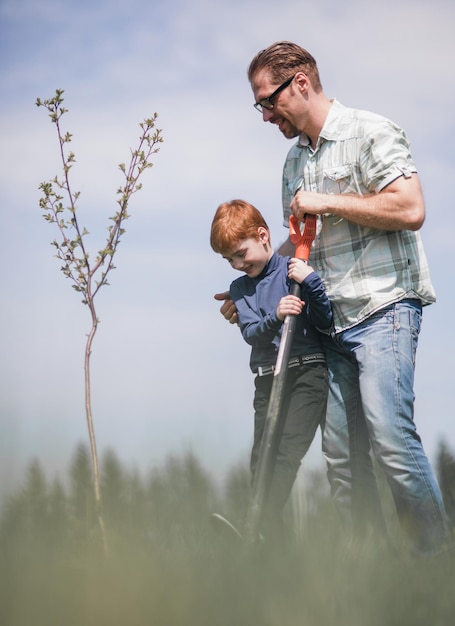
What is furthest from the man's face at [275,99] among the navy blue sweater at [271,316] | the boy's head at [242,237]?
the navy blue sweater at [271,316]

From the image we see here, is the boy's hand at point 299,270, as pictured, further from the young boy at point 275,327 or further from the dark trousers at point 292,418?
the dark trousers at point 292,418

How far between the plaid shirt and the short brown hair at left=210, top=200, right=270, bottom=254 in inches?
10.9

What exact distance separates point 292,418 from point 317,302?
0.51 meters

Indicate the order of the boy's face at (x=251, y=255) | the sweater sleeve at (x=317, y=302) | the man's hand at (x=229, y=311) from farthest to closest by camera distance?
the man's hand at (x=229, y=311), the boy's face at (x=251, y=255), the sweater sleeve at (x=317, y=302)

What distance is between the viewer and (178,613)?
1878mm

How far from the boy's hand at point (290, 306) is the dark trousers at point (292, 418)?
12.5 inches

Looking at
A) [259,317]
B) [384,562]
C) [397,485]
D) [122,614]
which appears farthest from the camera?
[259,317]

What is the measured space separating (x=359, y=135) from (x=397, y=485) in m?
1.41

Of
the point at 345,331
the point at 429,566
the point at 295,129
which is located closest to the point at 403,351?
the point at 345,331

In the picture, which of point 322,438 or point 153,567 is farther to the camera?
point 322,438

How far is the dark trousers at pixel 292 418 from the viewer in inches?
129

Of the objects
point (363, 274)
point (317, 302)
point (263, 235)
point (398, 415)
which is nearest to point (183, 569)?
point (398, 415)

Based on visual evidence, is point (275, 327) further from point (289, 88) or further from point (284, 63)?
point (284, 63)

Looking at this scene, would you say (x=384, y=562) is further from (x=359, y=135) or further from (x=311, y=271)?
(x=359, y=135)
